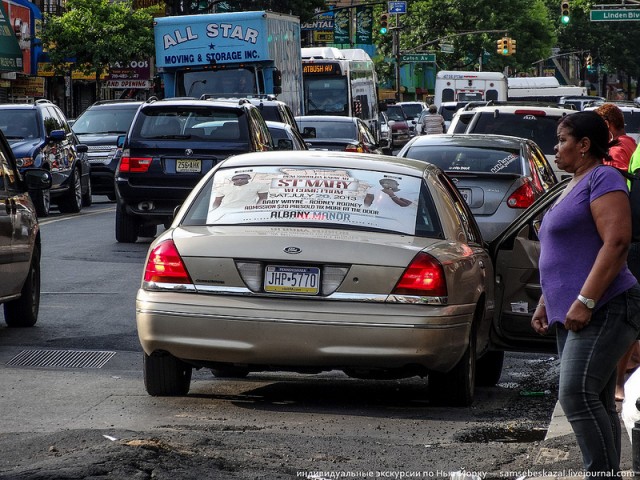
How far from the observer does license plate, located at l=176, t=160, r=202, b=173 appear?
59.1 ft

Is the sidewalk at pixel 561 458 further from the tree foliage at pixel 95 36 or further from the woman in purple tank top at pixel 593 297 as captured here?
the tree foliage at pixel 95 36

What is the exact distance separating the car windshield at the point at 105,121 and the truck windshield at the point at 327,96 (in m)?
12.3

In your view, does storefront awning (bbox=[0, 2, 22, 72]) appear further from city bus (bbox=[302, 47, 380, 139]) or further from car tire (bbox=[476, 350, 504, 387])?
car tire (bbox=[476, 350, 504, 387])

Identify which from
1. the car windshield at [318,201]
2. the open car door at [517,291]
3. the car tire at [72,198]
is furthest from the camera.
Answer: the car tire at [72,198]

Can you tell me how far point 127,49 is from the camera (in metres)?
48.8

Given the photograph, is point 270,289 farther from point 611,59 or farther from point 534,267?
point 611,59

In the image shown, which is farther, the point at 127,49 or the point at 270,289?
the point at 127,49

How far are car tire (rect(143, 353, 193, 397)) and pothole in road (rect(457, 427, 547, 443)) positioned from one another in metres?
1.77

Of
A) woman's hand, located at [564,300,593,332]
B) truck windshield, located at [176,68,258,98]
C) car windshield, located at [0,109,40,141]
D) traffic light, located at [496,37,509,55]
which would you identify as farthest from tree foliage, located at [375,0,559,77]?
woman's hand, located at [564,300,593,332]

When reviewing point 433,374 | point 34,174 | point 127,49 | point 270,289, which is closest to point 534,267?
point 433,374

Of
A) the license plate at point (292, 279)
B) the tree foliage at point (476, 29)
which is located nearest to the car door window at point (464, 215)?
the license plate at point (292, 279)

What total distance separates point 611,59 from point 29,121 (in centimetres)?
8964

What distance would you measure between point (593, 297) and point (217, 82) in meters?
26.5

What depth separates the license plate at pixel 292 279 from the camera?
7820 mm
